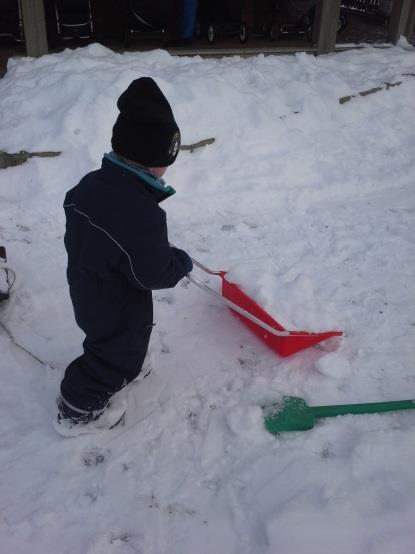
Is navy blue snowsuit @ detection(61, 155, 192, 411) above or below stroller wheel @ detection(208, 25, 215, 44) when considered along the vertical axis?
above

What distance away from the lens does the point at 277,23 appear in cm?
Result: 795

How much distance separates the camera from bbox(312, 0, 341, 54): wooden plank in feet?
23.2

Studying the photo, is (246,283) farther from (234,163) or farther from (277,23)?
(277,23)

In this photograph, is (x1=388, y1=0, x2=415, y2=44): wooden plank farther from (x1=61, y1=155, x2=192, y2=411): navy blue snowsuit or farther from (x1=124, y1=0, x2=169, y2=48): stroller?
(x1=61, y1=155, x2=192, y2=411): navy blue snowsuit

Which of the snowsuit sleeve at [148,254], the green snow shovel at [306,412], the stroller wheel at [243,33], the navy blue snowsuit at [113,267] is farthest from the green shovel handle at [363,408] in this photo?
the stroller wheel at [243,33]

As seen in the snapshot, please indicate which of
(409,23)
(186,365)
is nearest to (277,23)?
(409,23)

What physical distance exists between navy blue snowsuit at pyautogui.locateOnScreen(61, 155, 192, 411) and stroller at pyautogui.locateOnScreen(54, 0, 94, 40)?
5.61m

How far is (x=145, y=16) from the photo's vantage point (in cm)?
680

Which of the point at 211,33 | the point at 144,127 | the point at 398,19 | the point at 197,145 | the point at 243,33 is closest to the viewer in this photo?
the point at 144,127

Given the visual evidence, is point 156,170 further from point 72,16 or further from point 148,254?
point 72,16

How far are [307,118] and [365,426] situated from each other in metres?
3.66

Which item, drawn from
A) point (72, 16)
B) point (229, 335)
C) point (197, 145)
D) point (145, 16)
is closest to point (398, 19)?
point (145, 16)

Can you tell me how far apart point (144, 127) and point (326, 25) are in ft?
20.9

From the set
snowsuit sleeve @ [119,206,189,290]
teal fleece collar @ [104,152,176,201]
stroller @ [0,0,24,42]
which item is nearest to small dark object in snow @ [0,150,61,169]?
teal fleece collar @ [104,152,176,201]
